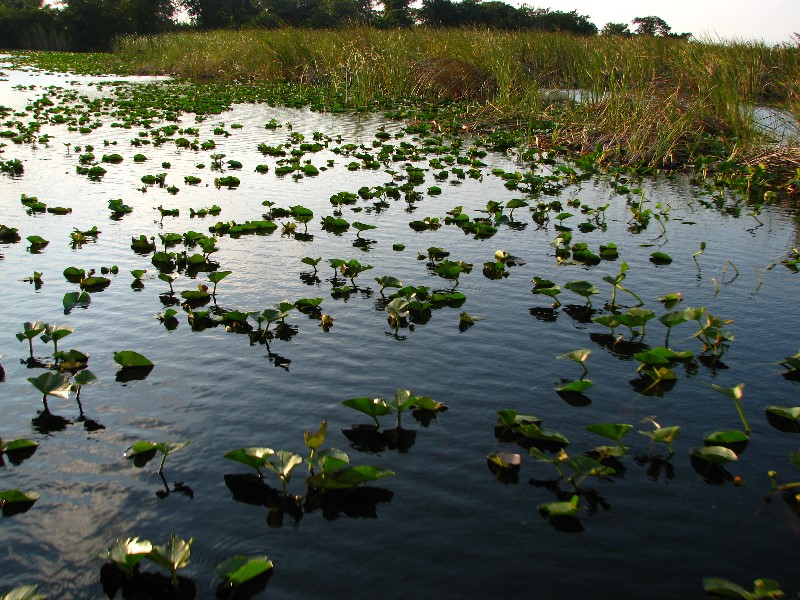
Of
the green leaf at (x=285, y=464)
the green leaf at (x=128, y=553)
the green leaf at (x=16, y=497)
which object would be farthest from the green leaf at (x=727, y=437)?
the green leaf at (x=16, y=497)

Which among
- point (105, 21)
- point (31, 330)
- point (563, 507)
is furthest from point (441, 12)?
point (563, 507)

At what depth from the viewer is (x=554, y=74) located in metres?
22.1

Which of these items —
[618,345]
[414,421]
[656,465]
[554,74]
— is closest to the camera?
[656,465]

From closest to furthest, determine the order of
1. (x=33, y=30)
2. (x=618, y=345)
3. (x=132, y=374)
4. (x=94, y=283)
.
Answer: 1. (x=132, y=374)
2. (x=618, y=345)
3. (x=94, y=283)
4. (x=33, y=30)

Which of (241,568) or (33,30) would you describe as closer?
(241,568)

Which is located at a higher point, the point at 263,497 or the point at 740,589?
the point at 740,589

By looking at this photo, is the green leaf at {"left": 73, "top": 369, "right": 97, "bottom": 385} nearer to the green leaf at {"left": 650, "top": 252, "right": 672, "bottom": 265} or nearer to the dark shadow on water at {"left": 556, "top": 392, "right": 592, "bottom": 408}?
the dark shadow on water at {"left": 556, "top": 392, "right": 592, "bottom": 408}

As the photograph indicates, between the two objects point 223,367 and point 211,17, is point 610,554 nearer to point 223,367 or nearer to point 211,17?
point 223,367

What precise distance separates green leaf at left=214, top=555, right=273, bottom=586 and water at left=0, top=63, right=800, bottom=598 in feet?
0.42

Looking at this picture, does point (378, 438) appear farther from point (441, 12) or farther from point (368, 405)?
point (441, 12)

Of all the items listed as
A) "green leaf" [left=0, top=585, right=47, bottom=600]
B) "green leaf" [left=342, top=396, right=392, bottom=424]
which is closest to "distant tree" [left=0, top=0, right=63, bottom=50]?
"green leaf" [left=342, top=396, right=392, bottom=424]

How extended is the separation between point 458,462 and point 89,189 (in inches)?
339

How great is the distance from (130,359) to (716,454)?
360cm

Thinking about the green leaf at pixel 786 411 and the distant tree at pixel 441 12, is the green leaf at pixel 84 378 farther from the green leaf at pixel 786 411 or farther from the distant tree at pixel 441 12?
the distant tree at pixel 441 12
